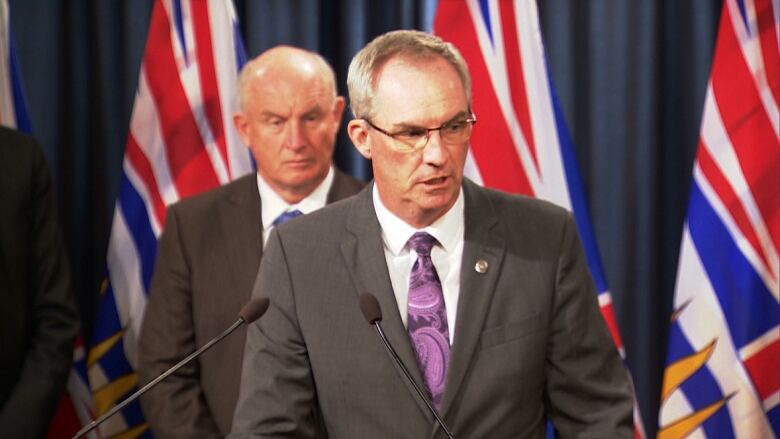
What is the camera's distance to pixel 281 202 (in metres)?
3.34

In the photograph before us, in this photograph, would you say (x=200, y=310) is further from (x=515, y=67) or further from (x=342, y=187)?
(x=515, y=67)

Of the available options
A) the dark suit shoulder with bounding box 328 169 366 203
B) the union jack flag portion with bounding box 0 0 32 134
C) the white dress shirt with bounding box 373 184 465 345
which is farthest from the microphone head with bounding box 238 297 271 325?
the union jack flag portion with bounding box 0 0 32 134

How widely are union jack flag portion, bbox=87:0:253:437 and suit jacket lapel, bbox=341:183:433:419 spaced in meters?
1.57

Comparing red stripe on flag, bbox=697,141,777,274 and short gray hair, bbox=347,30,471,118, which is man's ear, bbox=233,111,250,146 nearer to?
short gray hair, bbox=347,30,471,118

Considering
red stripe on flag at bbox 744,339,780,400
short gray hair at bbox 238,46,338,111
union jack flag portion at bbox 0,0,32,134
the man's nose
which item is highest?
union jack flag portion at bbox 0,0,32,134

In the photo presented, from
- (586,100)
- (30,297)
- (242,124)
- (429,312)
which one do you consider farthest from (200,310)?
(586,100)

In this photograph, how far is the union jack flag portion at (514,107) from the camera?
3678 millimetres

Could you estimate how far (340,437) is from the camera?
6.93 ft

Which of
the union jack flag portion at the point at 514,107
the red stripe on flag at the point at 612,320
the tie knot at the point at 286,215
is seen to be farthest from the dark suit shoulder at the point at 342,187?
the red stripe on flag at the point at 612,320

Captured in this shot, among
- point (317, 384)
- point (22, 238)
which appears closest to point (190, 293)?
point (22, 238)

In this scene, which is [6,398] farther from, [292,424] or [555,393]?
[555,393]

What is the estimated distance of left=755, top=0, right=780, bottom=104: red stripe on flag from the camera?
3492mm

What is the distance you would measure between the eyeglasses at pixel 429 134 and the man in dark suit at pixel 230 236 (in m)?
1.19

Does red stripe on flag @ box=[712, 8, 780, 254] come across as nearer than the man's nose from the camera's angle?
No
